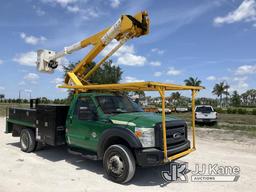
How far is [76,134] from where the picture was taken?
6.95 metres

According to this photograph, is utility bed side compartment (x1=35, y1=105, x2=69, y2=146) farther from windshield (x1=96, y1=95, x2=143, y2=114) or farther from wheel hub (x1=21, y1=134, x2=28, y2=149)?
windshield (x1=96, y1=95, x2=143, y2=114)

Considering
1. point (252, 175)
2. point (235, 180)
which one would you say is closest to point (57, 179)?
point (235, 180)

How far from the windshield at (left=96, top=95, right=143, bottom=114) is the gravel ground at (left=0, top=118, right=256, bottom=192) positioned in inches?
61.8

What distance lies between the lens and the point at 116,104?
6.95m

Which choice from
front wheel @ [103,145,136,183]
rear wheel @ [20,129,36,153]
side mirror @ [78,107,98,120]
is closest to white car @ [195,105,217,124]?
rear wheel @ [20,129,36,153]

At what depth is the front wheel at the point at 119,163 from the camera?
18.2 feet

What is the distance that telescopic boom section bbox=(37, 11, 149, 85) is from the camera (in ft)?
25.3

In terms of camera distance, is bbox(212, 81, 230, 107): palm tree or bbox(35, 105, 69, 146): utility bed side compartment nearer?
bbox(35, 105, 69, 146): utility bed side compartment

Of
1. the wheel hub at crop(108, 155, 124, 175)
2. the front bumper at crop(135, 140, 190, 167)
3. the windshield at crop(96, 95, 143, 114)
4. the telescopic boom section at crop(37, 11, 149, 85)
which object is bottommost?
the wheel hub at crop(108, 155, 124, 175)

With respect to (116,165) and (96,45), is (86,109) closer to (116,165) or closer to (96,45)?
(116,165)

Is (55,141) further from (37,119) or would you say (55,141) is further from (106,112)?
(106,112)

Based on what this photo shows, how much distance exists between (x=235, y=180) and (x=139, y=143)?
8.17ft

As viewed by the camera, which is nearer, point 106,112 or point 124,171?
point 124,171
